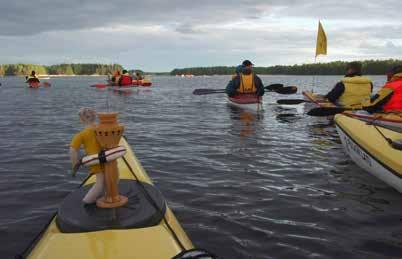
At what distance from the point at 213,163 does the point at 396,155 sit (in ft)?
13.1

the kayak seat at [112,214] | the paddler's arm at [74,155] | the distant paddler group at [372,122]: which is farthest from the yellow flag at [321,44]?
the paddler's arm at [74,155]

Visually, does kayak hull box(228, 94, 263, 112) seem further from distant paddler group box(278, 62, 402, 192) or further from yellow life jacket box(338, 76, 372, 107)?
yellow life jacket box(338, 76, 372, 107)

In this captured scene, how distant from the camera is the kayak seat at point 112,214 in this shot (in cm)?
369

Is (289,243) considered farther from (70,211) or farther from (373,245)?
(70,211)

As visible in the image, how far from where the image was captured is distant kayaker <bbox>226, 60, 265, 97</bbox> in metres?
17.0

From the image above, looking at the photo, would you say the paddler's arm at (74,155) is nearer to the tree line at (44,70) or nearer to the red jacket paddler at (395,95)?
the red jacket paddler at (395,95)

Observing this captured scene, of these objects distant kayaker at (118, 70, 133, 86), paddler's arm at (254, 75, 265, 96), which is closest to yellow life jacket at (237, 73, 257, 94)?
paddler's arm at (254, 75, 265, 96)

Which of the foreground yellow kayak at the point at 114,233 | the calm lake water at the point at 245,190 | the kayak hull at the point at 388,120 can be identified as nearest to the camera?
the foreground yellow kayak at the point at 114,233

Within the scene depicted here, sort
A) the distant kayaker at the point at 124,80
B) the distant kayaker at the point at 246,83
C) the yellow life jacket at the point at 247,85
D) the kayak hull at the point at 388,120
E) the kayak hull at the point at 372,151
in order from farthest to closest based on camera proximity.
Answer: the distant kayaker at the point at 124,80, the yellow life jacket at the point at 247,85, the distant kayaker at the point at 246,83, the kayak hull at the point at 388,120, the kayak hull at the point at 372,151

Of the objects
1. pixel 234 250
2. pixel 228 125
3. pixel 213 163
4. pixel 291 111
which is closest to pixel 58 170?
pixel 213 163

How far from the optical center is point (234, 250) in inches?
189

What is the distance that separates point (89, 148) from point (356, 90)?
35.0 ft

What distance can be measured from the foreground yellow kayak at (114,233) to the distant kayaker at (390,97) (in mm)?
6886

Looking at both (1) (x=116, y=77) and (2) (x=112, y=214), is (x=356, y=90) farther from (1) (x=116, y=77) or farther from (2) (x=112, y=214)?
(1) (x=116, y=77)
